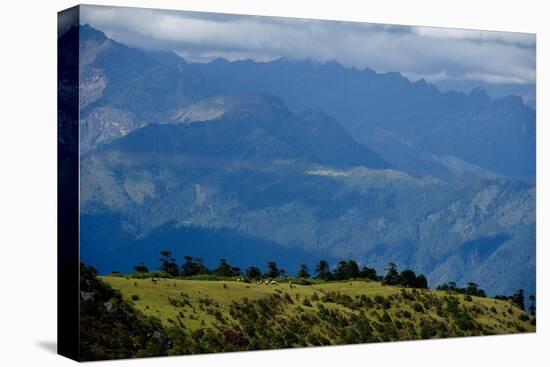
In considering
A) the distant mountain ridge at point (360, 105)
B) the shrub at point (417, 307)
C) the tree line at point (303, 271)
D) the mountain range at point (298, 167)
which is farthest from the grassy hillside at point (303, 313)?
the distant mountain ridge at point (360, 105)

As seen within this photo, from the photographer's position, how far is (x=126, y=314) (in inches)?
610

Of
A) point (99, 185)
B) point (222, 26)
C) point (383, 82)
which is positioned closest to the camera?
point (99, 185)

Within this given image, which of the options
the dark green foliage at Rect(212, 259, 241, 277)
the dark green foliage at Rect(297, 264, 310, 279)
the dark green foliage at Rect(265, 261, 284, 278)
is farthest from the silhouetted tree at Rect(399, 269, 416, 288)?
the dark green foliage at Rect(212, 259, 241, 277)

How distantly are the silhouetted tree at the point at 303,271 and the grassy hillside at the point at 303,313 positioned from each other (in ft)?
0.56

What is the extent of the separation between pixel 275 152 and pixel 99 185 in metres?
2.59

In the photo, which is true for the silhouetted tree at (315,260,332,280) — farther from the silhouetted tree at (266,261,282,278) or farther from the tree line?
the silhouetted tree at (266,261,282,278)

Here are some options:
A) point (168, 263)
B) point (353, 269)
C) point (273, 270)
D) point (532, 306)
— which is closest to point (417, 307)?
point (353, 269)

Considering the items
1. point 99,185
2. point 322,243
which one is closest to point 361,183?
point 322,243

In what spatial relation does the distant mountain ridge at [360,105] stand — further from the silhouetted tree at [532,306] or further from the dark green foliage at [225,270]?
the dark green foliage at [225,270]

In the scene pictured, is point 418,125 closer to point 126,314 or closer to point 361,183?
point 361,183

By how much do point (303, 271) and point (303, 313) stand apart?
0.55 meters

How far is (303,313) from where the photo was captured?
55.1 feet

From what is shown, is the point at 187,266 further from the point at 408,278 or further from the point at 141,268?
the point at 408,278

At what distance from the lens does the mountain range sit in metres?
15.8
